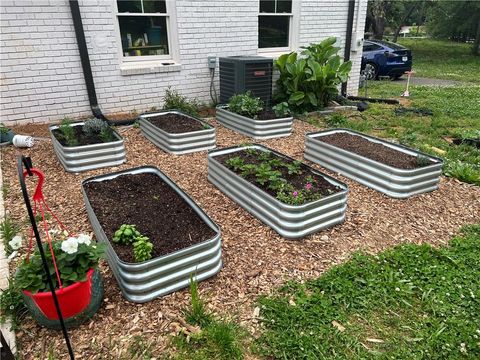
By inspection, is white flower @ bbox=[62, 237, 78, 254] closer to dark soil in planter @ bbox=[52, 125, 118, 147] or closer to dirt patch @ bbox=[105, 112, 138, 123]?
dark soil in planter @ bbox=[52, 125, 118, 147]

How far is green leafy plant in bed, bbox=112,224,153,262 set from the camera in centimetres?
242

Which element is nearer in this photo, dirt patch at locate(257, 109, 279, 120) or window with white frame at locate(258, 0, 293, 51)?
dirt patch at locate(257, 109, 279, 120)

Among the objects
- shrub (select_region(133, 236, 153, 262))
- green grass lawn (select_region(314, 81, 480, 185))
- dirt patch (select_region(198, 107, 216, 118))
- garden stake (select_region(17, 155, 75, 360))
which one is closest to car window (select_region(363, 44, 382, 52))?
green grass lawn (select_region(314, 81, 480, 185))

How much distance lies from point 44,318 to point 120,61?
5.27 m

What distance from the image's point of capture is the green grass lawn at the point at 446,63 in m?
15.1

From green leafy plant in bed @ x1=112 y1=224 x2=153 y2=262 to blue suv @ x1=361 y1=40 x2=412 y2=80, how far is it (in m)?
12.6

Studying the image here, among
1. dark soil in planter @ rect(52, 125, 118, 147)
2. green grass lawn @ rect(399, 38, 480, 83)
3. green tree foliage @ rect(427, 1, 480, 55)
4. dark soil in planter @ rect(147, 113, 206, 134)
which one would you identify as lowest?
green grass lawn @ rect(399, 38, 480, 83)

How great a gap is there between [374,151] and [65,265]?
3.67 meters

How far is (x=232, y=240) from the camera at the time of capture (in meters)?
3.09

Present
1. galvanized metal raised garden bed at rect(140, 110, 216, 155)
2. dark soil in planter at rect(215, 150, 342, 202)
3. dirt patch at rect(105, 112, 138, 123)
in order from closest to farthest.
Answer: dark soil in planter at rect(215, 150, 342, 202)
galvanized metal raised garden bed at rect(140, 110, 216, 155)
dirt patch at rect(105, 112, 138, 123)

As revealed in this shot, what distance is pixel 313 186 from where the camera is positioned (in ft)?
11.5

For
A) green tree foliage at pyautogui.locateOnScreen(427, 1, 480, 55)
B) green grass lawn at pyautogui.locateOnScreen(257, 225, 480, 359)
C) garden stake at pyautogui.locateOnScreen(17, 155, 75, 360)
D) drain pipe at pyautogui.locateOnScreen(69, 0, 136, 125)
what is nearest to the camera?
garden stake at pyautogui.locateOnScreen(17, 155, 75, 360)

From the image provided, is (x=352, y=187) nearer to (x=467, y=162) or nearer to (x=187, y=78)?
(x=467, y=162)

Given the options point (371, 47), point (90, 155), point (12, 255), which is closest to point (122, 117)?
point (90, 155)
